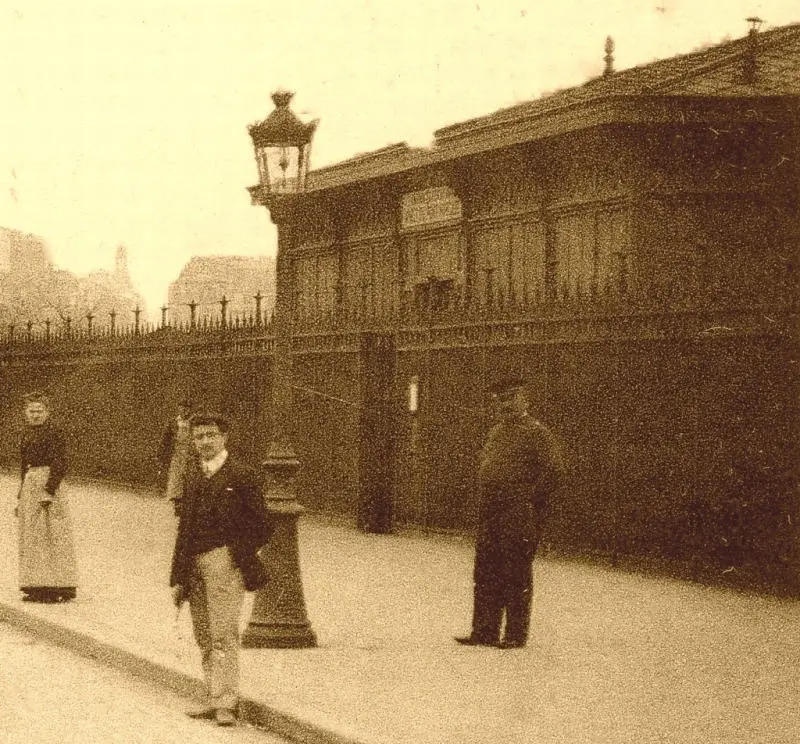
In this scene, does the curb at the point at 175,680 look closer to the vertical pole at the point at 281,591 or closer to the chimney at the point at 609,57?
the vertical pole at the point at 281,591

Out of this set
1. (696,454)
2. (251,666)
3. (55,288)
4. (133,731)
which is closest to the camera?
(133,731)

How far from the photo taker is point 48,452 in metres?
13.8

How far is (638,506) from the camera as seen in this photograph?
15.5m

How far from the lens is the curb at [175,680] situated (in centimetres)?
823

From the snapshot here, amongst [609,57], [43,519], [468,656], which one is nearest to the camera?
[468,656]

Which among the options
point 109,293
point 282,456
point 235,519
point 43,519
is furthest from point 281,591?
point 109,293

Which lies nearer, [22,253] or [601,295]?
[601,295]

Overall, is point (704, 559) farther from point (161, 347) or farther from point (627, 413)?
point (161, 347)

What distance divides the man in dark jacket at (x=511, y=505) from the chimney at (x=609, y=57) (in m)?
14.9

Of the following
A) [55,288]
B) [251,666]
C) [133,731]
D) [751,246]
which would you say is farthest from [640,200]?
[55,288]

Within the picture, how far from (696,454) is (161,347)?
42.2ft

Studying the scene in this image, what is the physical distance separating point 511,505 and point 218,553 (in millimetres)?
2992

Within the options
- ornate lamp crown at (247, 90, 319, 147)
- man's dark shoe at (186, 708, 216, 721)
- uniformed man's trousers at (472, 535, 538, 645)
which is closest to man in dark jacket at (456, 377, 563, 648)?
uniformed man's trousers at (472, 535, 538, 645)

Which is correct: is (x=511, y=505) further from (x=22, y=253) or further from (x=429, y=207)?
(x=22, y=253)
